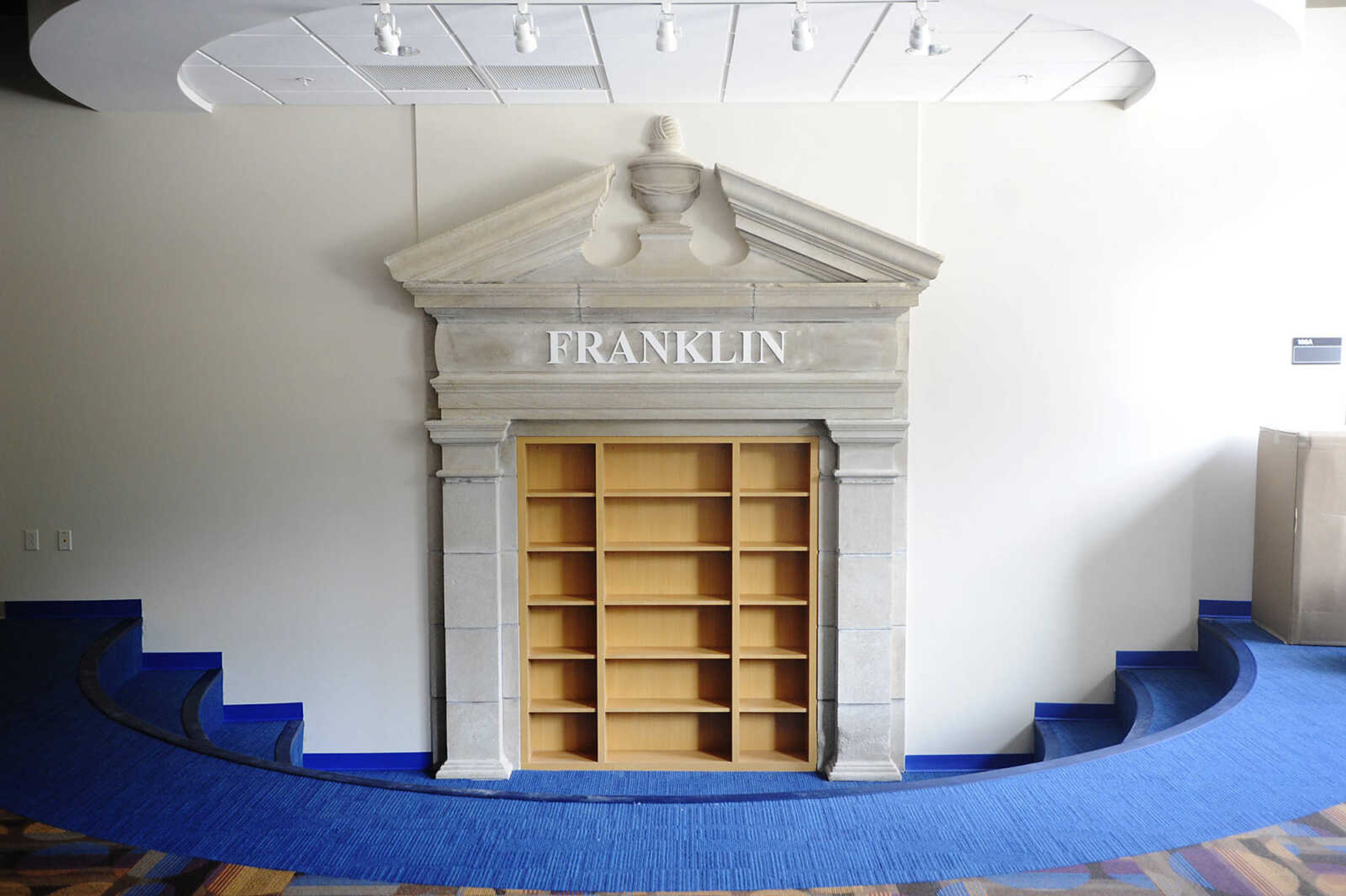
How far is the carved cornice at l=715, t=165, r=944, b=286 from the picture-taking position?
193 inches

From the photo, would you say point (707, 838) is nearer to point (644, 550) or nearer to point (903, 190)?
point (644, 550)

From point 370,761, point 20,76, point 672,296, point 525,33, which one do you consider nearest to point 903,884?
point 672,296

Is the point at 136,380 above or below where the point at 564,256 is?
below

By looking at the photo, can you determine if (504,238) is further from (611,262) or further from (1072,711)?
(1072,711)

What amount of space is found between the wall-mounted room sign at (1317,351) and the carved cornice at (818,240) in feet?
6.72

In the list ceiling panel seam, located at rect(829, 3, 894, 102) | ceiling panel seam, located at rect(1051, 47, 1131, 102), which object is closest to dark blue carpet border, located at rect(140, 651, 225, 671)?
ceiling panel seam, located at rect(829, 3, 894, 102)

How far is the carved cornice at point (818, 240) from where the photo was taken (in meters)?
4.89

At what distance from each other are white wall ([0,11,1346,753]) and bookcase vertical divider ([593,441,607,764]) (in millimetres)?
952

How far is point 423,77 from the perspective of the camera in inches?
187

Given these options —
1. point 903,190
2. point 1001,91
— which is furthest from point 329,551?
point 1001,91

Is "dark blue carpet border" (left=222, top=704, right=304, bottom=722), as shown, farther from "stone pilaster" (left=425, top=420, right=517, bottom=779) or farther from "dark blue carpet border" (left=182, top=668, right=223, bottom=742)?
"stone pilaster" (left=425, top=420, right=517, bottom=779)

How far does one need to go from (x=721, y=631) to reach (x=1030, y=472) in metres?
1.94

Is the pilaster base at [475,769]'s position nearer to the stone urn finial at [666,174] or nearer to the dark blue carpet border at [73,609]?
the dark blue carpet border at [73,609]

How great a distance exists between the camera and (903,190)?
5137 millimetres
